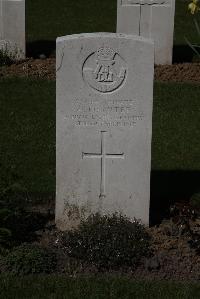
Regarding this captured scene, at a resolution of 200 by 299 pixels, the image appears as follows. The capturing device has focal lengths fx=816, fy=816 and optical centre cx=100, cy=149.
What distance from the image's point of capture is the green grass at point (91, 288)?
5730 mm

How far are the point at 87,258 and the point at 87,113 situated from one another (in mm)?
1160

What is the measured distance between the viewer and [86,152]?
6.66 meters

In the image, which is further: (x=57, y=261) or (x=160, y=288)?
(x=57, y=261)

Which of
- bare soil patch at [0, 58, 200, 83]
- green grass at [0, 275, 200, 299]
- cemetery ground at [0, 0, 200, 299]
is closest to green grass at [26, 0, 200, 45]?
cemetery ground at [0, 0, 200, 299]

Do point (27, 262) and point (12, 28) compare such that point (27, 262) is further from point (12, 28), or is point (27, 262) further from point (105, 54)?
point (12, 28)

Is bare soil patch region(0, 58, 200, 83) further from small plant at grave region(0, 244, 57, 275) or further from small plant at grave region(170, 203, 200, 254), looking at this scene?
small plant at grave region(0, 244, 57, 275)

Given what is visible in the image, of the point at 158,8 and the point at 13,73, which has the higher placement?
the point at 158,8

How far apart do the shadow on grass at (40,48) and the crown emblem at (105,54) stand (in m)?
7.30

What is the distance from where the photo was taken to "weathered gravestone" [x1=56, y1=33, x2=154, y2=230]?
643 cm

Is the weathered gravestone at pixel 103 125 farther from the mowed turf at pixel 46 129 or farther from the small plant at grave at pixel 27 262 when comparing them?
the mowed turf at pixel 46 129

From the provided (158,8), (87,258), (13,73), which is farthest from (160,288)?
(158,8)

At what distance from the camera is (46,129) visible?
9.91 metres

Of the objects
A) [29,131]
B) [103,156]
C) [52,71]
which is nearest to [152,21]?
[52,71]

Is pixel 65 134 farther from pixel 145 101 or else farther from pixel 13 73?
pixel 13 73
